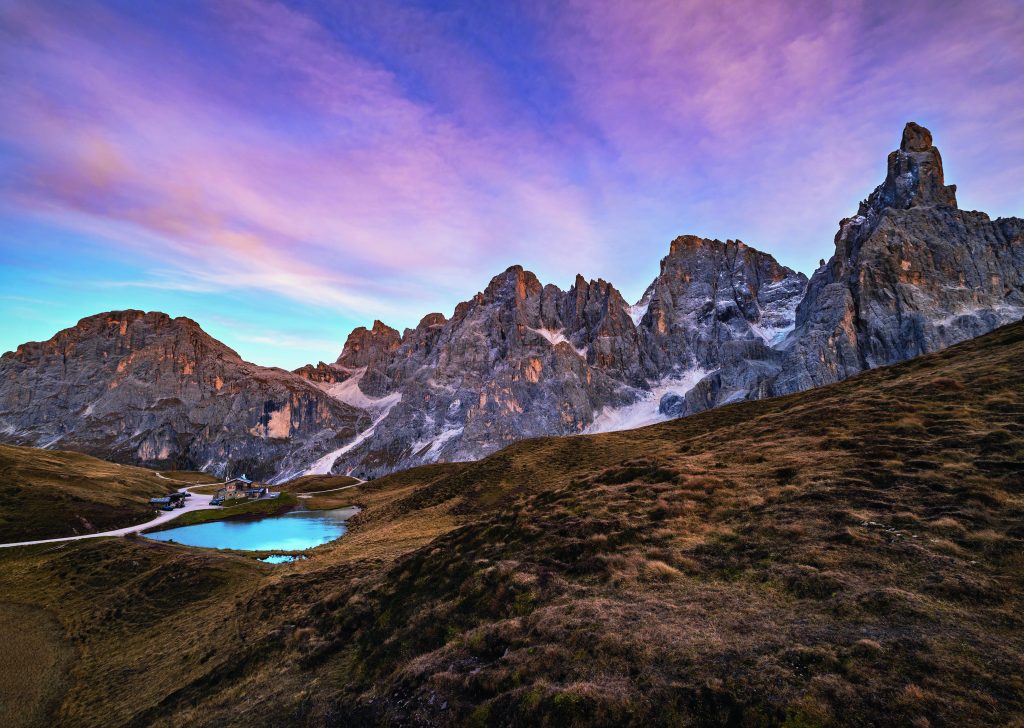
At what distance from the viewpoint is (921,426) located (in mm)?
28859

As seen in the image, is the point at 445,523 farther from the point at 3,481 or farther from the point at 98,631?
the point at 3,481

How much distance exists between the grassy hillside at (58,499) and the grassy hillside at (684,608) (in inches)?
1974

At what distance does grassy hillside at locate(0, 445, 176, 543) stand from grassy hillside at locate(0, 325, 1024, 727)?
50.2 m

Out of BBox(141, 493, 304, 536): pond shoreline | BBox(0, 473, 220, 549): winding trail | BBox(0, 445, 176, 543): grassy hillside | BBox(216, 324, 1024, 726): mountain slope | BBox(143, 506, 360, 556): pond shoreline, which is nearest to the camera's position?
BBox(216, 324, 1024, 726): mountain slope

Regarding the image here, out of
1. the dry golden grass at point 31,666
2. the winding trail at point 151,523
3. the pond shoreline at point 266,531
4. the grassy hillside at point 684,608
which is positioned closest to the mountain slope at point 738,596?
the grassy hillside at point 684,608

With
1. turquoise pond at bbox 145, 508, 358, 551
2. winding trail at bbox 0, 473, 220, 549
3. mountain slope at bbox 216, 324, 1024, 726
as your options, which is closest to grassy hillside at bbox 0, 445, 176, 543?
winding trail at bbox 0, 473, 220, 549

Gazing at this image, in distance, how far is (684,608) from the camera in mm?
15281

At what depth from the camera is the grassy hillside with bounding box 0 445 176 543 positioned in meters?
75.9

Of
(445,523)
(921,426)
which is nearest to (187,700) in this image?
(445,523)

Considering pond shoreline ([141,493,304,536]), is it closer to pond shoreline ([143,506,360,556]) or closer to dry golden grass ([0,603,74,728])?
pond shoreline ([143,506,360,556])

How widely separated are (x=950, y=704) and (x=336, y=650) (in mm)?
23895

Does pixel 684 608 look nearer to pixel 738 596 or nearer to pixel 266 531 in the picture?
pixel 738 596

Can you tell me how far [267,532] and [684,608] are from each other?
4356 inches

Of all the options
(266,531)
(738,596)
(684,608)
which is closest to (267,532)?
(266,531)
